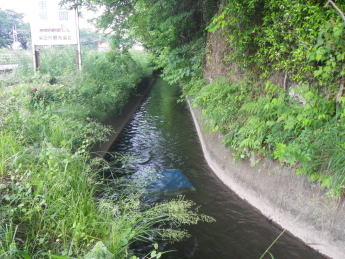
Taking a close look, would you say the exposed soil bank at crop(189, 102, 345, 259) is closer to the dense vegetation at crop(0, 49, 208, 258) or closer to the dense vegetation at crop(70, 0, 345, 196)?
the dense vegetation at crop(70, 0, 345, 196)

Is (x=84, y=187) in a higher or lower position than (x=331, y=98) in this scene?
lower

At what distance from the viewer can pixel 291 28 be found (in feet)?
14.9

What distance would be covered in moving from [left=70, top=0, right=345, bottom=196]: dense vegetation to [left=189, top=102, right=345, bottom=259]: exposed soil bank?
258 mm

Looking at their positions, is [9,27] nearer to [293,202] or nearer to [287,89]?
[287,89]

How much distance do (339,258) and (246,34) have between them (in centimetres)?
408

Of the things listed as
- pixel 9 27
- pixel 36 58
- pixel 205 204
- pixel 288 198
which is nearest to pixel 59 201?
pixel 205 204

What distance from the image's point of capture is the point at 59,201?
3.38m

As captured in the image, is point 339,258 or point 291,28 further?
point 291,28

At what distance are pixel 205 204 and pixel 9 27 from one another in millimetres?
39569

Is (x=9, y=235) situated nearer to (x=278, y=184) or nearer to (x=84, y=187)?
(x=84, y=187)

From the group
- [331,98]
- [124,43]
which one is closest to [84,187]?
[331,98]

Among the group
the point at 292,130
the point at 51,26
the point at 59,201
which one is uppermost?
the point at 51,26

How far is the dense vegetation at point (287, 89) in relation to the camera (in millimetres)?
3727

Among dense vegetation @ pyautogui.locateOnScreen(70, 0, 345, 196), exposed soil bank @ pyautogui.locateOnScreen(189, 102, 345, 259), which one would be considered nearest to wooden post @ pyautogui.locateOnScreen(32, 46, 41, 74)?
dense vegetation @ pyautogui.locateOnScreen(70, 0, 345, 196)
